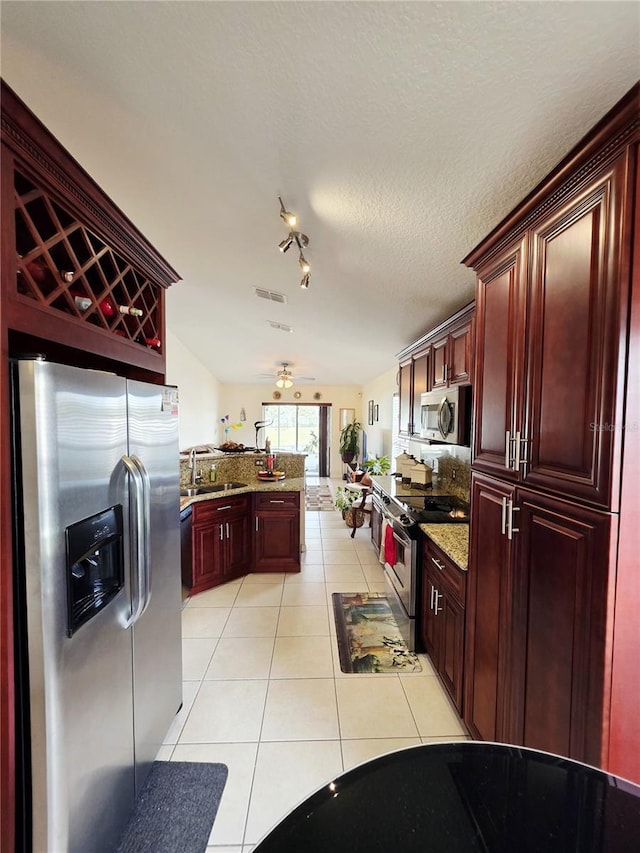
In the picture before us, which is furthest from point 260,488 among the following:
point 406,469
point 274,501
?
point 406,469

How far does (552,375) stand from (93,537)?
1.64 meters

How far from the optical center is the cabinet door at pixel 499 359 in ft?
4.46

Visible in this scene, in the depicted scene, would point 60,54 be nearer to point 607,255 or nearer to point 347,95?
point 347,95

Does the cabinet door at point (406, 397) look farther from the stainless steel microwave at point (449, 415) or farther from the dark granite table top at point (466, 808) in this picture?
the dark granite table top at point (466, 808)

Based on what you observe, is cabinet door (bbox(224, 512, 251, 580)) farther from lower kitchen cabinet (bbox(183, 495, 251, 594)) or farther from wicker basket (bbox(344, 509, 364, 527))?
wicker basket (bbox(344, 509, 364, 527))

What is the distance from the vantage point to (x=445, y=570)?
6.69 feet

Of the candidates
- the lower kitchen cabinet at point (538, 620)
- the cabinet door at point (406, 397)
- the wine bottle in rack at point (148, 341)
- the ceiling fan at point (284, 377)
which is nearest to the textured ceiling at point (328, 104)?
the wine bottle in rack at point (148, 341)

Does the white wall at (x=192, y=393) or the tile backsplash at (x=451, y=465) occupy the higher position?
the white wall at (x=192, y=393)

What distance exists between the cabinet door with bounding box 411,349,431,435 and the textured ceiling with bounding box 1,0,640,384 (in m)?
1.00

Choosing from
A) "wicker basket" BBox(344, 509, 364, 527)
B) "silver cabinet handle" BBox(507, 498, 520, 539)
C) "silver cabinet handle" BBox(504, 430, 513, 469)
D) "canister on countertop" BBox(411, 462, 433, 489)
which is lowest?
"wicker basket" BBox(344, 509, 364, 527)

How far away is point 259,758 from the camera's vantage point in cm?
170

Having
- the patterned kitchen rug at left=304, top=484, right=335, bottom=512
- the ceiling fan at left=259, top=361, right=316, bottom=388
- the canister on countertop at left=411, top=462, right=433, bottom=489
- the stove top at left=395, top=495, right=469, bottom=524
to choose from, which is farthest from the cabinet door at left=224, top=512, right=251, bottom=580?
the ceiling fan at left=259, top=361, right=316, bottom=388

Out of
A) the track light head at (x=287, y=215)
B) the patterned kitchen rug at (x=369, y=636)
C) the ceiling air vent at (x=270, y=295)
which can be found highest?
the ceiling air vent at (x=270, y=295)

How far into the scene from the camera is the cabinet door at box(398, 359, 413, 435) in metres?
3.79
